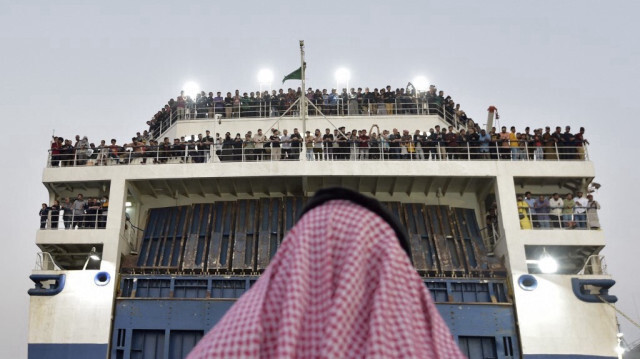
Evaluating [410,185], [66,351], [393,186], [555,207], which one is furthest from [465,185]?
[66,351]

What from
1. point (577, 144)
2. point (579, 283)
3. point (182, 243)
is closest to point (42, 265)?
point (182, 243)

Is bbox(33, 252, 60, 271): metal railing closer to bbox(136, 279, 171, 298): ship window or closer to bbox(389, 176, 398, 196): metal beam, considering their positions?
bbox(136, 279, 171, 298): ship window

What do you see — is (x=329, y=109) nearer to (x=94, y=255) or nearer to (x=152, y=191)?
(x=152, y=191)

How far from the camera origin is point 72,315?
51.6 feet

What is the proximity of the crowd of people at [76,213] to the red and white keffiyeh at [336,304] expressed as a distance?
51.3 feet

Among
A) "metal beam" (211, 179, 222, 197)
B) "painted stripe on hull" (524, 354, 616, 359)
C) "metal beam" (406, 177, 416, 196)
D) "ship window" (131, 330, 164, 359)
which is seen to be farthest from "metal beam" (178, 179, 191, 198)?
"painted stripe on hull" (524, 354, 616, 359)

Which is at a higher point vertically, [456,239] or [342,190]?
[456,239]

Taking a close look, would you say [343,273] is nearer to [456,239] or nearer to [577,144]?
[456,239]

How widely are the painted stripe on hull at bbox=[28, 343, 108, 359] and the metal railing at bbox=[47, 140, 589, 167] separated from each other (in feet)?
→ 16.6

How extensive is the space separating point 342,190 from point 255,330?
699mm

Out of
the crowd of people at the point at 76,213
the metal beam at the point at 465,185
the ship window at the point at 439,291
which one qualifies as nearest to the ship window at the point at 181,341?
the crowd of people at the point at 76,213

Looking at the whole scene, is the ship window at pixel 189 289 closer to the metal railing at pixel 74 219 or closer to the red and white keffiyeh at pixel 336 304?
the metal railing at pixel 74 219

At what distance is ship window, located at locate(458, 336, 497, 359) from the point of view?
15086 mm

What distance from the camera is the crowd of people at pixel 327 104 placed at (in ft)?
70.6
